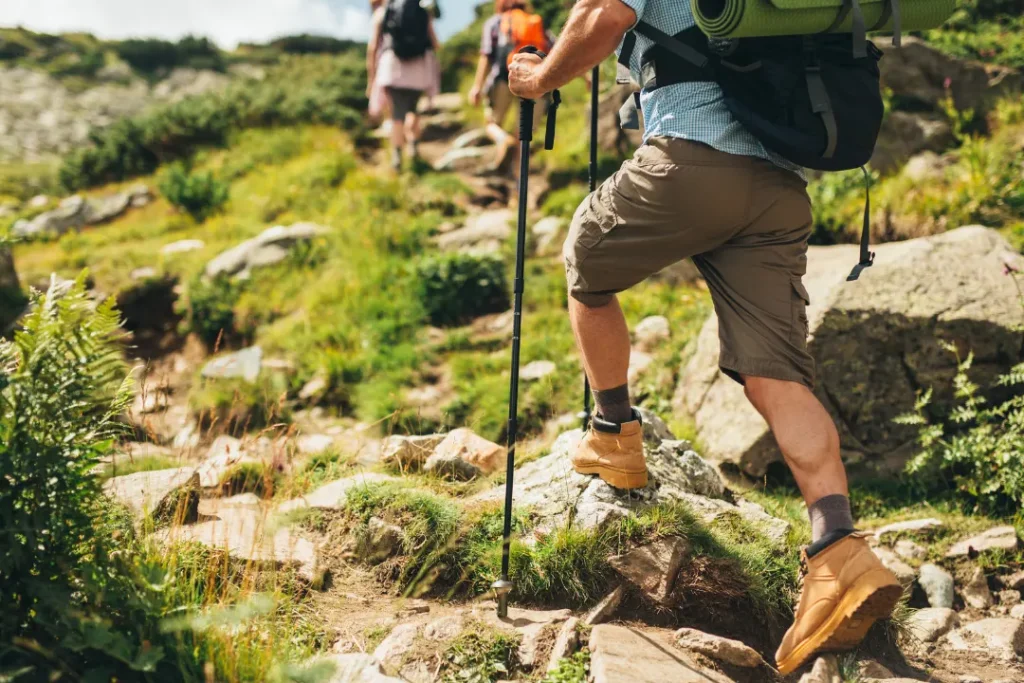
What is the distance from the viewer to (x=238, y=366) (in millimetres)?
7449

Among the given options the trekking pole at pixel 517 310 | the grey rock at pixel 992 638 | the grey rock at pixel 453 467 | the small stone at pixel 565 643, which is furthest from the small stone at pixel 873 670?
the grey rock at pixel 453 467

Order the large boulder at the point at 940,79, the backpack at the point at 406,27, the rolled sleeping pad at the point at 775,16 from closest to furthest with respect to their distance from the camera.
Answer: the rolled sleeping pad at the point at 775,16 → the large boulder at the point at 940,79 → the backpack at the point at 406,27

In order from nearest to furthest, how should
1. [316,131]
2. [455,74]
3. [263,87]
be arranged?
1. [316,131]
2. [263,87]
3. [455,74]

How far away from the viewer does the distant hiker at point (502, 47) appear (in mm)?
9494

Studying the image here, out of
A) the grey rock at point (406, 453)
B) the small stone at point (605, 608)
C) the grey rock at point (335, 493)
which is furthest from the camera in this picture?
the grey rock at point (406, 453)

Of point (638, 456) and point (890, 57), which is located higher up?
point (890, 57)

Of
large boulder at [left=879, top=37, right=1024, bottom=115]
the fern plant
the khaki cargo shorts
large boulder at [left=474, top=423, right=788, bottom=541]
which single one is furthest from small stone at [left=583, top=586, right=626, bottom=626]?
large boulder at [left=879, top=37, right=1024, bottom=115]

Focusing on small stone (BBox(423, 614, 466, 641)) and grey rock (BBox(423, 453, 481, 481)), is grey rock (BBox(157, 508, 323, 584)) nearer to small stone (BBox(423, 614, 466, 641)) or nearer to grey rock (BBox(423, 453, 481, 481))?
small stone (BBox(423, 614, 466, 641))

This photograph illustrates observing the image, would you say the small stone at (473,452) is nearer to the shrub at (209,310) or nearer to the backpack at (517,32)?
the shrub at (209,310)

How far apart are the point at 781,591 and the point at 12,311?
8.12 metres

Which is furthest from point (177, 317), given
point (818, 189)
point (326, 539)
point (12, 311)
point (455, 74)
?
point (455, 74)

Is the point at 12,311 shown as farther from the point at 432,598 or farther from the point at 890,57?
the point at 890,57

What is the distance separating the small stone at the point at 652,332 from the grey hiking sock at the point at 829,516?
159 inches

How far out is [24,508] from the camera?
2.32 m
